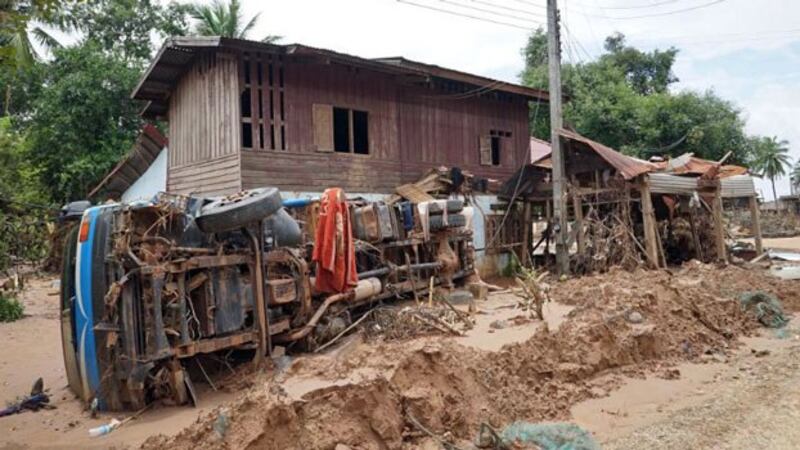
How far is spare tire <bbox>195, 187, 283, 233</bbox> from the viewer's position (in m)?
5.68

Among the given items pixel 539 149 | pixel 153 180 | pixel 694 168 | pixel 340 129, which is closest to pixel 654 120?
pixel 539 149

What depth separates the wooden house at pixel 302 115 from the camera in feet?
41.6

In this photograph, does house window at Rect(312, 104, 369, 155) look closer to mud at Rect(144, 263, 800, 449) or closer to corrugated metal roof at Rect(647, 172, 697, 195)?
mud at Rect(144, 263, 800, 449)

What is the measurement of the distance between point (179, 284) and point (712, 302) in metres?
8.51

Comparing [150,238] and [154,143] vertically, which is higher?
[154,143]

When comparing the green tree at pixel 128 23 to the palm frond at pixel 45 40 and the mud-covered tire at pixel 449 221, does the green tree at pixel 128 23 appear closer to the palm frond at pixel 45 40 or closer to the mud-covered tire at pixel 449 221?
the palm frond at pixel 45 40

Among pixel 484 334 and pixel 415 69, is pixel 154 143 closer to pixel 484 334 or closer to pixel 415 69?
pixel 415 69

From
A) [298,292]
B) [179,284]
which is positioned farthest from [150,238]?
[298,292]

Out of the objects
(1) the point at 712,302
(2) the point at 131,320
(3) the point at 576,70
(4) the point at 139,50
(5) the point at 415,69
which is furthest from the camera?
(3) the point at 576,70

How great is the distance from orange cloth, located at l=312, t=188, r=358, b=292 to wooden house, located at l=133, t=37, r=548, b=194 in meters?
5.39

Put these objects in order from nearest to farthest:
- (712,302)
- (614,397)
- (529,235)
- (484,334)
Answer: (614,397) < (484,334) < (712,302) < (529,235)

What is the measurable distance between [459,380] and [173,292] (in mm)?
3002

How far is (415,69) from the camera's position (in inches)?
582


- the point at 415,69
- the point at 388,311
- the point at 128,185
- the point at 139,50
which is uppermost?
the point at 139,50
